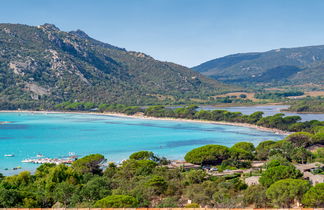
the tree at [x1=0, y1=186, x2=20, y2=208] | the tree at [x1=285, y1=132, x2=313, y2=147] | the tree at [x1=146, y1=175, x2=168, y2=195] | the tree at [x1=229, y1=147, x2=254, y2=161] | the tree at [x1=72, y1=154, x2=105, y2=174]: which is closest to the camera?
the tree at [x1=0, y1=186, x2=20, y2=208]

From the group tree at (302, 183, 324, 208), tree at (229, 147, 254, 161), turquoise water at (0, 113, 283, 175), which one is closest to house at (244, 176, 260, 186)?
tree at (302, 183, 324, 208)

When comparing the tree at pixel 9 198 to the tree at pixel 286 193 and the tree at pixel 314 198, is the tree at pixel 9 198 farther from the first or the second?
the tree at pixel 314 198

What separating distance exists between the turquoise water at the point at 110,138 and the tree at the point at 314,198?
91.3ft

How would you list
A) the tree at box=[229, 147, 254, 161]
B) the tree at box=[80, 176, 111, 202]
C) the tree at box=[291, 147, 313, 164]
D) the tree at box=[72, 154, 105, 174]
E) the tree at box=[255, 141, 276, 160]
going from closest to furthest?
the tree at box=[80, 176, 111, 202], the tree at box=[72, 154, 105, 174], the tree at box=[291, 147, 313, 164], the tree at box=[229, 147, 254, 161], the tree at box=[255, 141, 276, 160]

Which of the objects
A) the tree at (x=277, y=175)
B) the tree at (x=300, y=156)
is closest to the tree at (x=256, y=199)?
the tree at (x=277, y=175)

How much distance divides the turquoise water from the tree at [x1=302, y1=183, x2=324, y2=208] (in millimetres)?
27831

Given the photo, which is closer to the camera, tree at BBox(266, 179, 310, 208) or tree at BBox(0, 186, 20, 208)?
tree at BBox(0, 186, 20, 208)

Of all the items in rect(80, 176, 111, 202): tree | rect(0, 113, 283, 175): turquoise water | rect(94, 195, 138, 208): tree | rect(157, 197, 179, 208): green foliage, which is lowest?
rect(0, 113, 283, 175): turquoise water

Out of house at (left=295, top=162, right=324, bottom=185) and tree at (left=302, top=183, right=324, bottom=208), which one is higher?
tree at (left=302, top=183, right=324, bottom=208)

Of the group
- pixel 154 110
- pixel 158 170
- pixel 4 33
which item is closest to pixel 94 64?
pixel 4 33

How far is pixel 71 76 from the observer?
154000 mm

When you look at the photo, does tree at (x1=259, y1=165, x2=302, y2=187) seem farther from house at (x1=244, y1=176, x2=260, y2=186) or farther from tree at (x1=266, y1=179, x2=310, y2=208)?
tree at (x1=266, y1=179, x2=310, y2=208)

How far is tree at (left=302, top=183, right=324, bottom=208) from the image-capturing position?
21.6m

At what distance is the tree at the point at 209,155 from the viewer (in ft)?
131
